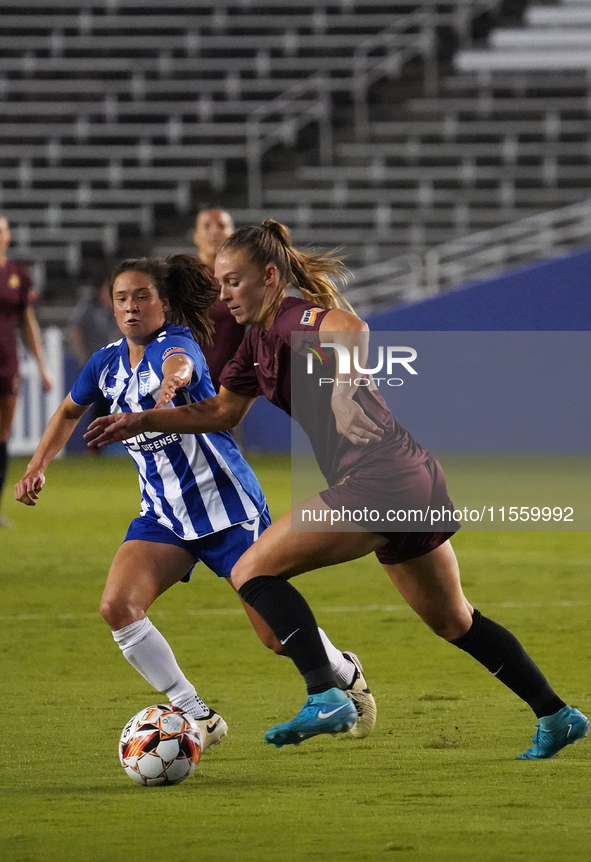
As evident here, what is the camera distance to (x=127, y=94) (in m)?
20.8

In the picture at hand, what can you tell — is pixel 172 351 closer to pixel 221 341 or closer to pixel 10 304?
pixel 221 341

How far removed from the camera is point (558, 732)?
389 cm

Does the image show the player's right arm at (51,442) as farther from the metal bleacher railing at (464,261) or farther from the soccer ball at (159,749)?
the metal bleacher railing at (464,261)

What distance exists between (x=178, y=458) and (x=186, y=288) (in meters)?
0.64

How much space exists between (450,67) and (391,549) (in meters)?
19.0

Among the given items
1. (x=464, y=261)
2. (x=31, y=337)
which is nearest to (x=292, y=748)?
(x=31, y=337)

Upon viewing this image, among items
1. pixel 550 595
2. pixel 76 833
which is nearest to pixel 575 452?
pixel 550 595

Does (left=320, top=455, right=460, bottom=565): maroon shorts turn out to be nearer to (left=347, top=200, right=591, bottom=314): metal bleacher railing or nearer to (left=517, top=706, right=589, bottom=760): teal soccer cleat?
(left=517, top=706, right=589, bottom=760): teal soccer cleat

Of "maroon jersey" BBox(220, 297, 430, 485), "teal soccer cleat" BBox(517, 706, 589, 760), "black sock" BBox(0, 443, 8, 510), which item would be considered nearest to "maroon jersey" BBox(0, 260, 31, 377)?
"black sock" BBox(0, 443, 8, 510)

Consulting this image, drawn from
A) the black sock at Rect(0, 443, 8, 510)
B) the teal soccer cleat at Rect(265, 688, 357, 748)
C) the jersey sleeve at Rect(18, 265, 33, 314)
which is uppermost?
the teal soccer cleat at Rect(265, 688, 357, 748)

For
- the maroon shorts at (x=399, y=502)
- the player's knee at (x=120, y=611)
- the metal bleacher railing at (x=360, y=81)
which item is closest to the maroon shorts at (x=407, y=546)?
the maroon shorts at (x=399, y=502)

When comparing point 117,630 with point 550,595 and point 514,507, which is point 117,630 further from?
point 514,507

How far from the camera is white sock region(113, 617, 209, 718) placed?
4051 millimetres

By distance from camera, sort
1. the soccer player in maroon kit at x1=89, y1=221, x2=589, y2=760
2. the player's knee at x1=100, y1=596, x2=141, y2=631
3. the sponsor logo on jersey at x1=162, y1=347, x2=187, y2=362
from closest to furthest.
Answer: the soccer player in maroon kit at x1=89, y1=221, x2=589, y2=760
the player's knee at x1=100, y1=596, x2=141, y2=631
the sponsor logo on jersey at x1=162, y1=347, x2=187, y2=362
